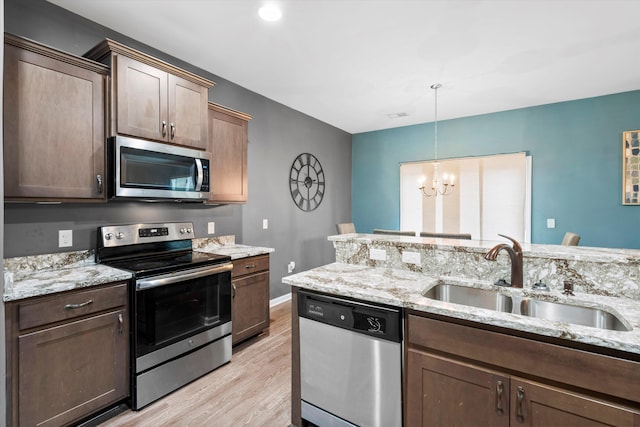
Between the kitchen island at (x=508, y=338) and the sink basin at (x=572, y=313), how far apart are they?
3 centimetres

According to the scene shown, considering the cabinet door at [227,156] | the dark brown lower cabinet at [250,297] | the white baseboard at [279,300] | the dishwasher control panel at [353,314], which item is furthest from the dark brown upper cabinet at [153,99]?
the white baseboard at [279,300]

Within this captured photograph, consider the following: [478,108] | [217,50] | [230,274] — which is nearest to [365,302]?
[230,274]

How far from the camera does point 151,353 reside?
2047mm

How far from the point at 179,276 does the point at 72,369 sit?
0.74 meters

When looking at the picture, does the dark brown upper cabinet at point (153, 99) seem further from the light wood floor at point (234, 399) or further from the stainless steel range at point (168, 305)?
the light wood floor at point (234, 399)

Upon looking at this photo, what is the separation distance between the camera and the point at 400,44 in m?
2.69

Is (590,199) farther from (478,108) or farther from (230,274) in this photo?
(230,274)

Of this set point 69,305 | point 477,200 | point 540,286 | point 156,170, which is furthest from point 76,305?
point 477,200

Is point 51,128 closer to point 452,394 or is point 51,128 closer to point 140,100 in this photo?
point 140,100

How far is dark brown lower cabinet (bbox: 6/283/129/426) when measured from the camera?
1565 mm

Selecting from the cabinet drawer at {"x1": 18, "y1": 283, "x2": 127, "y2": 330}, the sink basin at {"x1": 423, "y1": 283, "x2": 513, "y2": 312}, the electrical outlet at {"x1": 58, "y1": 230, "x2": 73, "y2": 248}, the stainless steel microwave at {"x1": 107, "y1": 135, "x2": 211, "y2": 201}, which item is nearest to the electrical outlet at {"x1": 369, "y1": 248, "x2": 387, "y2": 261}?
the sink basin at {"x1": 423, "y1": 283, "x2": 513, "y2": 312}

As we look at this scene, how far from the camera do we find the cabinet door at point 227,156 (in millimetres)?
2943

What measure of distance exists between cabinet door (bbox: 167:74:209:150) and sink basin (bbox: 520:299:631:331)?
2.62 metres

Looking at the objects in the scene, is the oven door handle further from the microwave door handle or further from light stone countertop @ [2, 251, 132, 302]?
the microwave door handle
